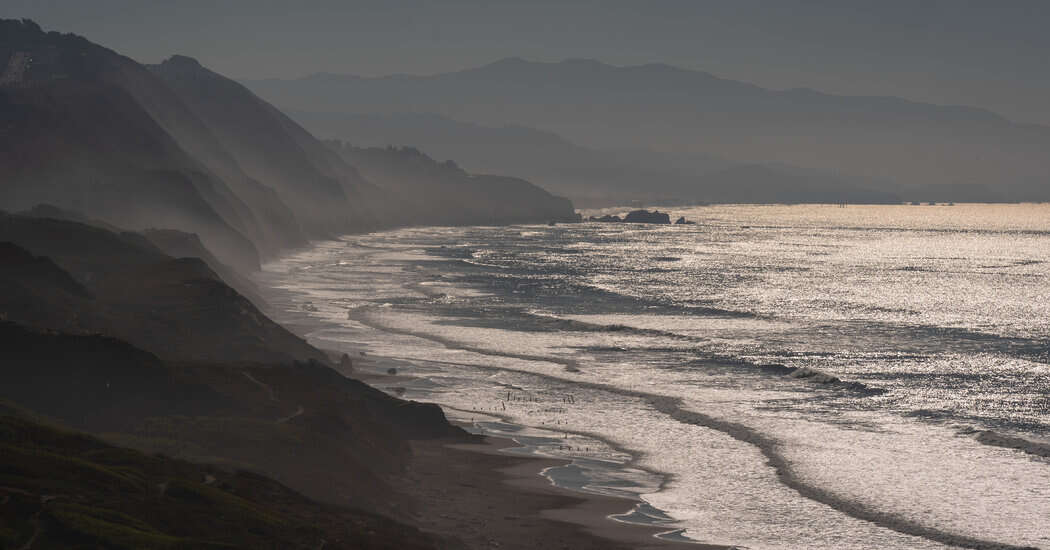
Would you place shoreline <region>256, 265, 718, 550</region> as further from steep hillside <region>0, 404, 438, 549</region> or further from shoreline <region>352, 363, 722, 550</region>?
steep hillside <region>0, 404, 438, 549</region>

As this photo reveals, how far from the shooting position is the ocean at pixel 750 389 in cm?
3622

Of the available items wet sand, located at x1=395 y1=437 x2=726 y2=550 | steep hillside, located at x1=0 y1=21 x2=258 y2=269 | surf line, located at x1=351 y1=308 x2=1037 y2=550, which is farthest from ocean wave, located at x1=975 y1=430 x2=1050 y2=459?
steep hillside, located at x1=0 y1=21 x2=258 y2=269

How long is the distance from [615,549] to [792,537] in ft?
19.5

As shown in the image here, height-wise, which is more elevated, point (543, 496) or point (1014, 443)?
point (1014, 443)

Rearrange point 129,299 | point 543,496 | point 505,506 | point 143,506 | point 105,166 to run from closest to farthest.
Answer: point 143,506
point 505,506
point 543,496
point 129,299
point 105,166

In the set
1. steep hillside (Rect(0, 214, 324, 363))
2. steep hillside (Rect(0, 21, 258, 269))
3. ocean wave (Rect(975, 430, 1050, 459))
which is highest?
steep hillside (Rect(0, 21, 258, 269))

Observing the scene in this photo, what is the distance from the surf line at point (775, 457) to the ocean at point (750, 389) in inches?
4.6

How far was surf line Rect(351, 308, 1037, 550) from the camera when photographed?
3294 centimetres

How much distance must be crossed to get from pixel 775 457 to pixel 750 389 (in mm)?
15628

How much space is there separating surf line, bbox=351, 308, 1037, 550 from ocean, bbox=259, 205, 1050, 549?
0.38 ft

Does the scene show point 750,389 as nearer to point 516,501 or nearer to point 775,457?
point 775,457

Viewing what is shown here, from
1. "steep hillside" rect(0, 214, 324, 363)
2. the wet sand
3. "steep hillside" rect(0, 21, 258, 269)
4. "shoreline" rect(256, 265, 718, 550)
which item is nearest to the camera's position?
the wet sand

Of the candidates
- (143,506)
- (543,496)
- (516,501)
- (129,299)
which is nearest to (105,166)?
(129,299)

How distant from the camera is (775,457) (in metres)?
43.0
